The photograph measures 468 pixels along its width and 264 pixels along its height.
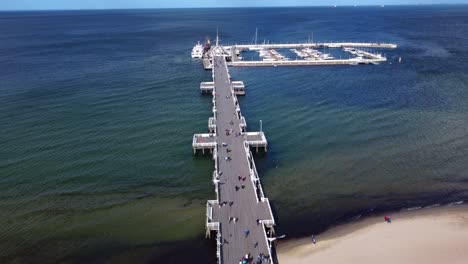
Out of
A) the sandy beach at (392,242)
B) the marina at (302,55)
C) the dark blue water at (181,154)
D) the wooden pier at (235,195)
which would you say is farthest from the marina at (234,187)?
the marina at (302,55)

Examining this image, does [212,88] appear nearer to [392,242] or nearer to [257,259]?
[257,259]

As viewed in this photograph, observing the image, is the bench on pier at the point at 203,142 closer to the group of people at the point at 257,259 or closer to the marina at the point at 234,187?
the marina at the point at 234,187

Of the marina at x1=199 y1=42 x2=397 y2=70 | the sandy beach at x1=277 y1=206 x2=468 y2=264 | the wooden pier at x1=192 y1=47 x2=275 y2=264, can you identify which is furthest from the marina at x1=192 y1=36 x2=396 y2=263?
the marina at x1=199 y1=42 x2=397 y2=70

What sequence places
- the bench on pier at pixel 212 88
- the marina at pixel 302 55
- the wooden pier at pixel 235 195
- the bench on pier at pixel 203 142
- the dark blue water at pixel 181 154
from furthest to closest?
the marina at pixel 302 55 < the bench on pier at pixel 212 88 < the bench on pier at pixel 203 142 < the dark blue water at pixel 181 154 < the wooden pier at pixel 235 195

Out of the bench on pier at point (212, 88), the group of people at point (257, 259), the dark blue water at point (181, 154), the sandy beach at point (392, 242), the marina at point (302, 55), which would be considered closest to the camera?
the group of people at point (257, 259)

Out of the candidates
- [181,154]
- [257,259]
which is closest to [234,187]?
[257,259]

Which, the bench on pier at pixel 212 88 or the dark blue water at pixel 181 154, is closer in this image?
the dark blue water at pixel 181 154

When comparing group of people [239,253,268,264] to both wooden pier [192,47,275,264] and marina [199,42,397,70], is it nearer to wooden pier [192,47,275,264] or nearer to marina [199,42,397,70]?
wooden pier [192,47,275,264]
